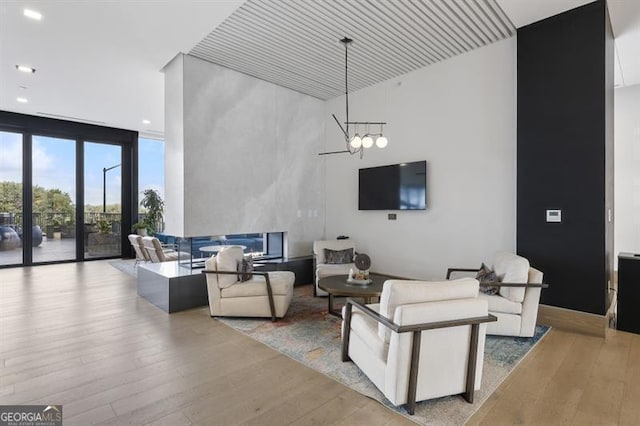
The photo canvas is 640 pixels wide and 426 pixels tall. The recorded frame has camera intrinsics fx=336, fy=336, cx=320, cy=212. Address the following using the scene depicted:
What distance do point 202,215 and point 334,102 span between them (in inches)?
141

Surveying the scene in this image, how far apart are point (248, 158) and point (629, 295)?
5352 mm

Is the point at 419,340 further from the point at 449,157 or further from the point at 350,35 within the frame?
the point at 350,35

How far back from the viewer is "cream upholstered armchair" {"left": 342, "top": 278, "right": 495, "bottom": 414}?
2.22 metres

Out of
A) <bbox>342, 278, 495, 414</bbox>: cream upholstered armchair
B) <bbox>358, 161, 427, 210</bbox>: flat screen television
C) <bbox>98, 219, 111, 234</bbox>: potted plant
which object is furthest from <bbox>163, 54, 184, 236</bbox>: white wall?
<bbox>98, 219, 111, 234</bbox>: potted plant

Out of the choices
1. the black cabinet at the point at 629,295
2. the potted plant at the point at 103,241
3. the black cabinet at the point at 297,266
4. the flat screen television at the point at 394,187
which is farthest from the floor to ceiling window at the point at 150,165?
the black cabinet at the point at 629,295

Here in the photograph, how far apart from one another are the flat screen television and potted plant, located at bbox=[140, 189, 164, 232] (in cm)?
575

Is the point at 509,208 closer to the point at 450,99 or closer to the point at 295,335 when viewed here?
the point at 450,99

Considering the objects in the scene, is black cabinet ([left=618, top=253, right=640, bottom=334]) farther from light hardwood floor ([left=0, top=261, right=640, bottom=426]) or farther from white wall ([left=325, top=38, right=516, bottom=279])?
white wall ([left=325, top=38, right=516, bottom=279])

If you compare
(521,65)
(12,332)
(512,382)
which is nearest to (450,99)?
(521,65)

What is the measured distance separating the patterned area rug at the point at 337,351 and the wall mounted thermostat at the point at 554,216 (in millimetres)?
1255

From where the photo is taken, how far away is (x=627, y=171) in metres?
5.72

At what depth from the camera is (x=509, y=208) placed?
4.46 m

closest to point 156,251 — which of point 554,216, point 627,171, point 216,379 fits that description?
point 216,379

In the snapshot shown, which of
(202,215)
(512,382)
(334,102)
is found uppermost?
(334,102)
